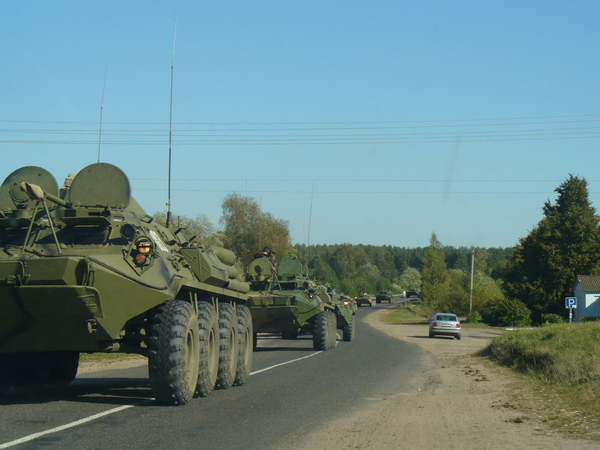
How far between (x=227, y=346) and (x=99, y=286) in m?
3.70

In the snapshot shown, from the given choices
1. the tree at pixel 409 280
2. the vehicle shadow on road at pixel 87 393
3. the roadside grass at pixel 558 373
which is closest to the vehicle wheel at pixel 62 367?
the vehicle shadow on road at pixel 87 393

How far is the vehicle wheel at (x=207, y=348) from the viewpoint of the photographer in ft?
36.8

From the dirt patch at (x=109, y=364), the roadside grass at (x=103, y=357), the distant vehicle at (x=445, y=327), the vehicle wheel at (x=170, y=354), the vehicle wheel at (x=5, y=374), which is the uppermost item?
the vehicle wheel at (x=170, y=354)

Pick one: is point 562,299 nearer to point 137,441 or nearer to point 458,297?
point 458,297

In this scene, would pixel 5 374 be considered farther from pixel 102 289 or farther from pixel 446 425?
pixel 446 425

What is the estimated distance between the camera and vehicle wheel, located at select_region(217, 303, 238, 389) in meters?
12.7

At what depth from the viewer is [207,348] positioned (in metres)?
11.4

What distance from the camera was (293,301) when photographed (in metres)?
24.5

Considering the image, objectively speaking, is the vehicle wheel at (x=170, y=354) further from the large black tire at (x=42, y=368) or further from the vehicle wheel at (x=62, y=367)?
the vehicle wheel at (x=62, y=367)

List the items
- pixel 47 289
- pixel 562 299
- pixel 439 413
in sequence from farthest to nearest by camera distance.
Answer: pixel 562 299
pixel 439 413
pixel 47 289

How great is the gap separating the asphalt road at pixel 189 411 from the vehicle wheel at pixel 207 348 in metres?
0.24

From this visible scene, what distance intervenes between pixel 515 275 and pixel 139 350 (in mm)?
58385

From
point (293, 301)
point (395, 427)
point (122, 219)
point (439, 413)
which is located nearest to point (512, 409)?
point (439, 413)

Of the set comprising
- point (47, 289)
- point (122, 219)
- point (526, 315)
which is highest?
point (122, 219)
